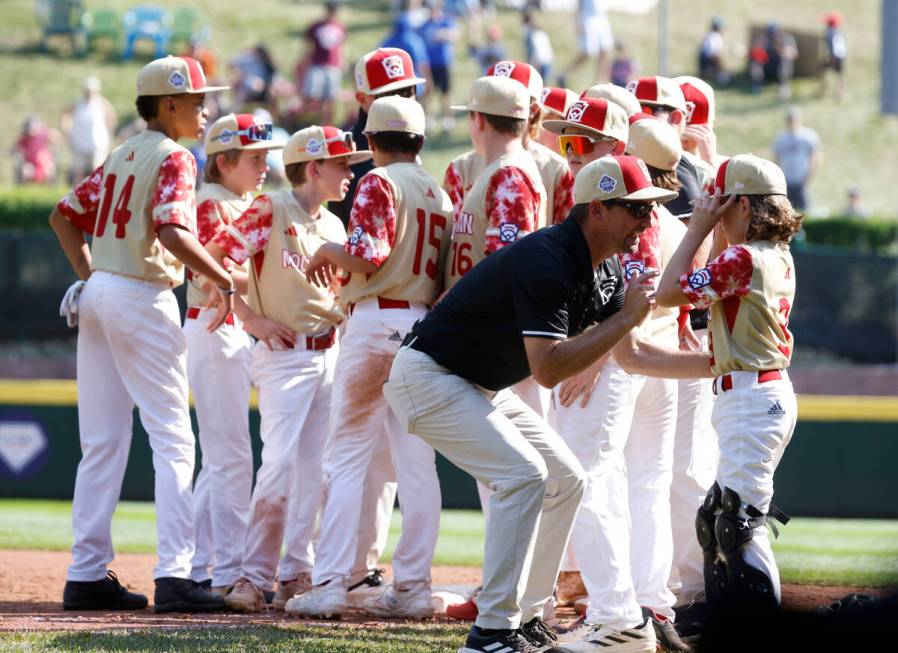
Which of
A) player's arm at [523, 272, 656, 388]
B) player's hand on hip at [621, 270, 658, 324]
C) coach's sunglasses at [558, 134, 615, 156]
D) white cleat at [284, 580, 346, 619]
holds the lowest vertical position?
white cleat at [284, 580, 346, 619]

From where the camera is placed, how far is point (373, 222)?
6285mm

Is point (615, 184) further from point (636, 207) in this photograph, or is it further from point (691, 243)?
point (691, 243)

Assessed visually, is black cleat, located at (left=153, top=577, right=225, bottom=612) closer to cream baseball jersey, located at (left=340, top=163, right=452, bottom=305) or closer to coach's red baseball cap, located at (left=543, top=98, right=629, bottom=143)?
cream baseball jersey, located at (left=340, top=163, right=452, bottom=305)

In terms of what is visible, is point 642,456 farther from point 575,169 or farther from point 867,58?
point 867,58

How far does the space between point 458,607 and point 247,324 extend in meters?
1.72

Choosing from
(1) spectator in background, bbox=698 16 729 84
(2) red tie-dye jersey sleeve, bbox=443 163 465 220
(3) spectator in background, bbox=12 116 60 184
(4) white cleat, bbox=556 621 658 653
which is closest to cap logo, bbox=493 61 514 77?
(2) red tie-dye jersey sleeve, bbox=443 163 465 220

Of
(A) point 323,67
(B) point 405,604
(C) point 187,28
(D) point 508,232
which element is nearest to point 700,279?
(D) point 508,232

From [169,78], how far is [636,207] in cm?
266

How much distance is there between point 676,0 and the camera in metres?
40.4

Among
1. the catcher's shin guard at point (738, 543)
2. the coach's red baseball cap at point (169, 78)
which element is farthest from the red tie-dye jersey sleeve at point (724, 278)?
the coach's red baseball cap at point (169, 78)

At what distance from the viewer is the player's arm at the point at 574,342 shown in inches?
196

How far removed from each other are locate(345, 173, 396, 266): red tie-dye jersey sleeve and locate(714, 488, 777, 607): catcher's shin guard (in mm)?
1914

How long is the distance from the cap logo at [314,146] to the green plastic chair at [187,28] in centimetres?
2612

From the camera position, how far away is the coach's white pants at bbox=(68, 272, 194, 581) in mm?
6605
